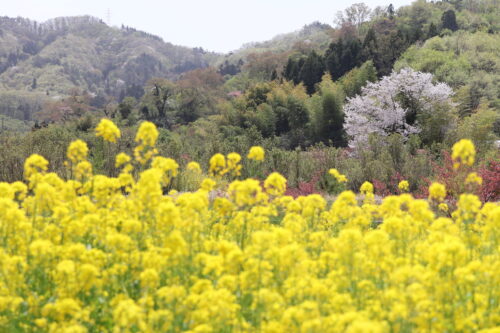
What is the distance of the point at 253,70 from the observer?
50.7 m

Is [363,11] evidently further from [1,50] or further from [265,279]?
[1,50]

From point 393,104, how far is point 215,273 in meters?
18.6

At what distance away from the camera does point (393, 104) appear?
20.5 meters

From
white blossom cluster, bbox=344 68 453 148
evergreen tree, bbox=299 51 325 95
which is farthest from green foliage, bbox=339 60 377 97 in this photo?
white blossom cluster, bbox=344 68 453 148

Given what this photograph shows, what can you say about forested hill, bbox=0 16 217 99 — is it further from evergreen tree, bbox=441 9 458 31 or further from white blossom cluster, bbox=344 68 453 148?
white blossom cluster, bbox=344 68 453 148

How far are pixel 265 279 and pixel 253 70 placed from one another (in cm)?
4888

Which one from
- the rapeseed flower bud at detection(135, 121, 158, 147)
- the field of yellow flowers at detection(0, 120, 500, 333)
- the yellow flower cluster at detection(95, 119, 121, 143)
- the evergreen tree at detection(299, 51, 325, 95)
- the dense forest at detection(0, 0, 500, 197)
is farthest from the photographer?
the evergreen tree at detection(299, 51, 325, 95)

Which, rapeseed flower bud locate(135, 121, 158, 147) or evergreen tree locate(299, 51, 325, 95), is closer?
rapeseed flower bud locate(135, 121, 158, 147)

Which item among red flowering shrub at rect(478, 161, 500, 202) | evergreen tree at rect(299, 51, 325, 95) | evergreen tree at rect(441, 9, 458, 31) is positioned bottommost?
red flowering shrub at rect(478, 161, 500, 202)

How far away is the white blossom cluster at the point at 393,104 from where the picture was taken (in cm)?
1988

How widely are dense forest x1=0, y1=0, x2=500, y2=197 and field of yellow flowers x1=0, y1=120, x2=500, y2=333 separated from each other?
8.57 meters

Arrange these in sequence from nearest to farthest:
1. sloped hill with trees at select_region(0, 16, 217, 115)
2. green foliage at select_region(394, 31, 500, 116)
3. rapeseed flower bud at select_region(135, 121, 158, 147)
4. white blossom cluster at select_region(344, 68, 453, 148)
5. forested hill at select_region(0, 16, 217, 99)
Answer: rapeseed flower bud at select_region(135, 121, 158, 147) < white blossom cluster at select_region(344, 68, 453, 148) < green foliage at select_region(394, 31, 500, 116) < sloped hill with trees at select_region(0, 16, 217, 115) < forested hill at select_region(0, 16, 217, 99)

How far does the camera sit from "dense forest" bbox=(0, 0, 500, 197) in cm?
1410

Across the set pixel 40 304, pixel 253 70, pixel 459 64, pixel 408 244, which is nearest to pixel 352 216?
pixel 408 244
